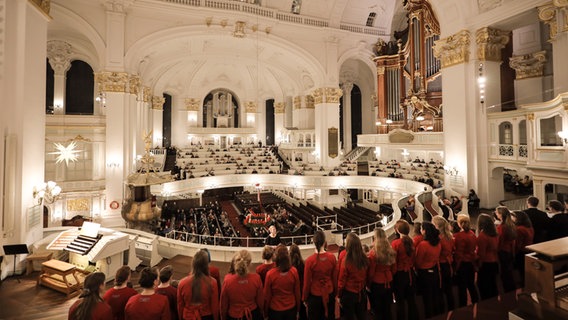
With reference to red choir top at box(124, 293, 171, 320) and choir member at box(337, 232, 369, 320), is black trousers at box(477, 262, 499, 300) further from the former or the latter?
red choir top at box(124, 293, 171, 320)

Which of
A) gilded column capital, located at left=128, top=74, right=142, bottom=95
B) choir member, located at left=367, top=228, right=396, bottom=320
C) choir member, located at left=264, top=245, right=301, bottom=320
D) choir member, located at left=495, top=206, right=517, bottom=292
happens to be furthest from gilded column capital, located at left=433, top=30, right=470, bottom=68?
gilded column capital, located at left=128, top=74, right=142, bottom=95

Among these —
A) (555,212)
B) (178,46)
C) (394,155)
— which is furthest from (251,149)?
(555,212)

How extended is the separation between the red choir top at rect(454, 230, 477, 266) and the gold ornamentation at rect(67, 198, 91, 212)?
17.8 meters

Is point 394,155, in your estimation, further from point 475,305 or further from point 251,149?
point 475,305

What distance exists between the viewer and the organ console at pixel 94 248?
6.43 m

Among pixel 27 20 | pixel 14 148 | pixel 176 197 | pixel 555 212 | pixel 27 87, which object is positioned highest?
pixel 27 20

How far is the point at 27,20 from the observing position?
8.45m

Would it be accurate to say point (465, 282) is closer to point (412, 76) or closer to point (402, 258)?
point (402, 258)

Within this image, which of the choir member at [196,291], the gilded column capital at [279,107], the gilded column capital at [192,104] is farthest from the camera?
the gilded column capital at [279,107]

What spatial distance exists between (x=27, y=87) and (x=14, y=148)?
6.95 ft

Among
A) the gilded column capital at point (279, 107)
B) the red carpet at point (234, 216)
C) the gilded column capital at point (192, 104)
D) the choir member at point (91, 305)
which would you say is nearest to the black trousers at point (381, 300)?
the choir member at point (91, 305)

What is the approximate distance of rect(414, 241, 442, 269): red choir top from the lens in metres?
3.68

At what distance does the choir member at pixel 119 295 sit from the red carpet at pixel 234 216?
35.5 feet

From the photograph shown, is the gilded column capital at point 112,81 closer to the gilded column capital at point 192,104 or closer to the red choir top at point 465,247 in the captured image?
the gilded column capital at point 192,104
